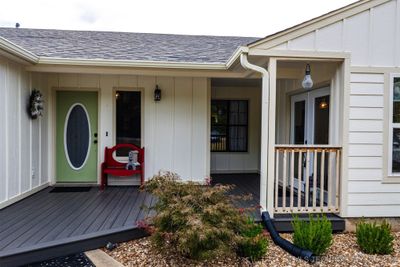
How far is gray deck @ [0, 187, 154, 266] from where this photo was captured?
3.06 meters

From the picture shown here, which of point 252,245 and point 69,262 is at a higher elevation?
point 252,245

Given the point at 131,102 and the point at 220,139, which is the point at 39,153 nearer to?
the point at 131,102

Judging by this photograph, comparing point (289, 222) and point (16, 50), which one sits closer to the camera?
point (289, 222)

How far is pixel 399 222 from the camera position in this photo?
4027mm

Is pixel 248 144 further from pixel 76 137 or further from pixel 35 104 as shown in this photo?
pixel 35 104

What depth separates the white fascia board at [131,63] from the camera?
4.85 metres

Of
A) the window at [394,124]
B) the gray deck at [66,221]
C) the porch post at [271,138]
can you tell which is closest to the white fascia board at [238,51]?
the porch post at [271,138]

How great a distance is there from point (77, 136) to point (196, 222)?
164 inches

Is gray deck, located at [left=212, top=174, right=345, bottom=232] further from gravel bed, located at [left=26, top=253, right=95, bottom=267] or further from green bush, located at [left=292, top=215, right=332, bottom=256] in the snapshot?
gravel bed, located at [left=26, top=253, right=95, bottom=267]

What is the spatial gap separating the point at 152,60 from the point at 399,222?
4.45m

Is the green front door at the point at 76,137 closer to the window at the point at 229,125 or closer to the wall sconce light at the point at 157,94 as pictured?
the wall sconce light at the point at 157,94

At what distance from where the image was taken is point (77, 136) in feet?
19.5

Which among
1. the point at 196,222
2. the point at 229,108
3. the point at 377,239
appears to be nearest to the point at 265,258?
the point at 196,222

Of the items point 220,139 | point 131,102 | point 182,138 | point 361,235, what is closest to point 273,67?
point 361,235
